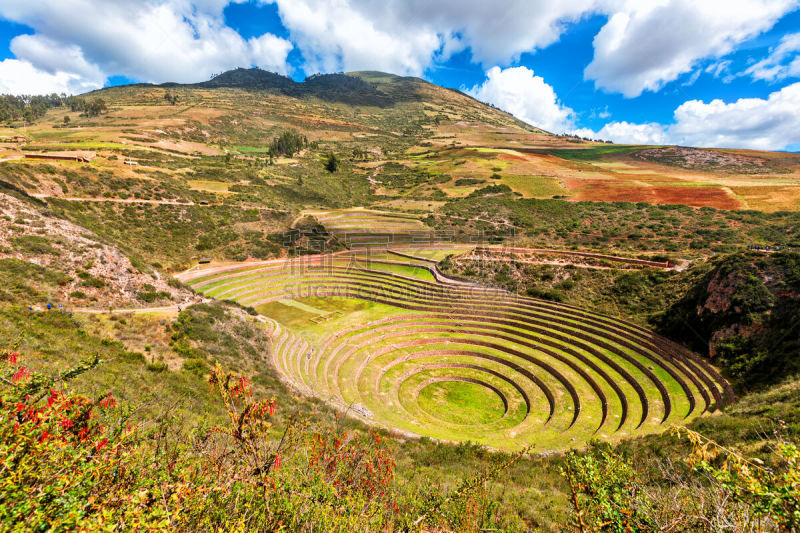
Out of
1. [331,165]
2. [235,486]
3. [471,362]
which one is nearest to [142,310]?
[235,486]

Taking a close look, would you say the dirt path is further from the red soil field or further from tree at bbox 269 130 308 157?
tree at bbox 269 130 308 157

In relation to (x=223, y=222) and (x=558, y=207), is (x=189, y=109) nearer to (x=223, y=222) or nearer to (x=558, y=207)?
(x=223, y=222)

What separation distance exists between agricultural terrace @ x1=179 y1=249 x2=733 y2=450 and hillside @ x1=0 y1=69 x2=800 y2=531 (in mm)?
153

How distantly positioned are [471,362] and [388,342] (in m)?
5.71

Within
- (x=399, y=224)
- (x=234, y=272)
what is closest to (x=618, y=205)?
(x=399, y=224)

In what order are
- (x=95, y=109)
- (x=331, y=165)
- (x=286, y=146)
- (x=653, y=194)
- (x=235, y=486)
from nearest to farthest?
(x=235, y=486) → (x=653, y=194) → (x=331, y=165) → (x=286, y=146) → (x=95, y=109)

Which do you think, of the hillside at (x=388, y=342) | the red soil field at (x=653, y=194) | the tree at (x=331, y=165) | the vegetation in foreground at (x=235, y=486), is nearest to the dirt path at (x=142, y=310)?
the hillside at (x=388, y=342)

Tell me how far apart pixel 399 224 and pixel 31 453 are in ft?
130

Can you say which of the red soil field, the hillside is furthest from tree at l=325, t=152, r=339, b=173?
the red soil field

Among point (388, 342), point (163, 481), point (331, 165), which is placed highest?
point (331, 165)

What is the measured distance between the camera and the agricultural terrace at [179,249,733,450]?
47.0 ft

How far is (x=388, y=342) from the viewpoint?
2106 centimetres

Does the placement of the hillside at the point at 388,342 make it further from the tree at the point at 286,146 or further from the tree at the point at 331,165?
the tree at the point at 286,146

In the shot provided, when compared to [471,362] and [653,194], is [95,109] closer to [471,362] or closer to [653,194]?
[471,362]
